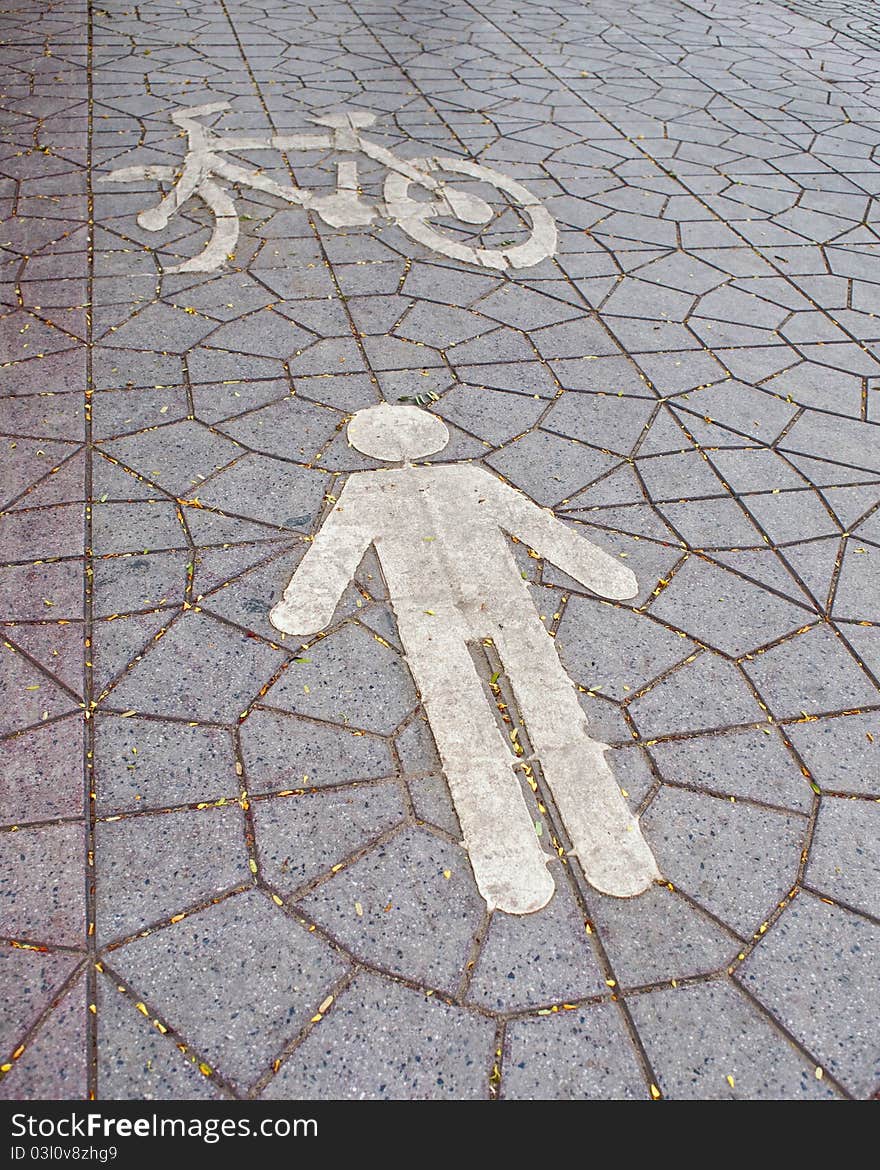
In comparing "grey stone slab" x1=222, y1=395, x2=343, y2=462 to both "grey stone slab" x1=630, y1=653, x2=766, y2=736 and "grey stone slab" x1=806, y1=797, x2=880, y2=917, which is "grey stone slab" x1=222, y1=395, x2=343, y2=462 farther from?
"grey stone slab" x1=806, y1=797, x2=880, y2=917

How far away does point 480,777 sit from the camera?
2551 millimetres

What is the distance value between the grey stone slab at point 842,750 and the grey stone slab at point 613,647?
45 cm

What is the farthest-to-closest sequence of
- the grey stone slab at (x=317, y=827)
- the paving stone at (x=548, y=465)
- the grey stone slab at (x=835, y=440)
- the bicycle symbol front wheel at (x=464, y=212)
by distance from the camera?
the bicycle symbol front wheel at (x=464, y=212)
the grey stone slab at (x=835, y=440)
the paving stone at (x=548, y=465)
the grey stone slab at (x=317, y=827)

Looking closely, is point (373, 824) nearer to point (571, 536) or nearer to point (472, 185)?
point (571, 536)

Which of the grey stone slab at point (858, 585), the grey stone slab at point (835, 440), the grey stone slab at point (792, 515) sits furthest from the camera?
the grey stone slab at point (835, 440)

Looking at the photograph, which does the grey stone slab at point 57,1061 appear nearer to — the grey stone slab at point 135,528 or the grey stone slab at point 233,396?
the grey stone slab at point 135,528

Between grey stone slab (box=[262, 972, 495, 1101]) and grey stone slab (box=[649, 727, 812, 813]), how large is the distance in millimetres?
951

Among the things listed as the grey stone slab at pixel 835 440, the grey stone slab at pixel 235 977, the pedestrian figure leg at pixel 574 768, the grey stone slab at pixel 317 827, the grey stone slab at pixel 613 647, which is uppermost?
the grey stone slab at pixel 835 440

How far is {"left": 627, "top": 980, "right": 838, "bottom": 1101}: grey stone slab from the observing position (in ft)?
6.53

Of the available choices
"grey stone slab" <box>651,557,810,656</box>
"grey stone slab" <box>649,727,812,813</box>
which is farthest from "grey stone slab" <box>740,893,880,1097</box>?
"grey stone slab" <box>651,557,810,656</box>

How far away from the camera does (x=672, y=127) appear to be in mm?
7160

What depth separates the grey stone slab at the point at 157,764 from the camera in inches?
97.3

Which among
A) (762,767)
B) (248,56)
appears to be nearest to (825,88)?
(248,56)

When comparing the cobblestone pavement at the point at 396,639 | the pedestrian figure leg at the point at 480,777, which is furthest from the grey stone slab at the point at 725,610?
the pedestrian figure leg at the point at 480,777
